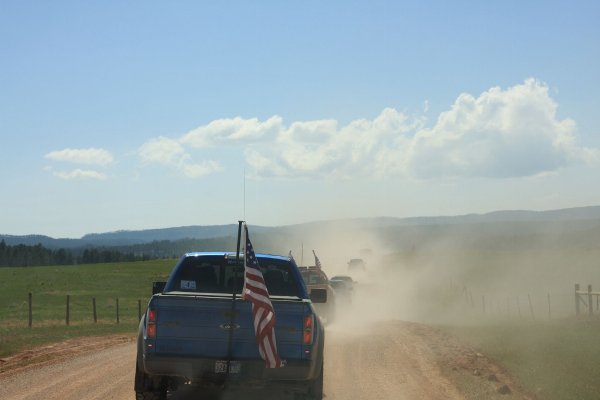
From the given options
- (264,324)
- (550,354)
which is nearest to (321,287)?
(550,354)

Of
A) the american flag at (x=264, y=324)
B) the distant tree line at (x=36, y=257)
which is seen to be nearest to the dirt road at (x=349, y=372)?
the american flag at (x=264, y=324)

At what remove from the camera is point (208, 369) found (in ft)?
28.9

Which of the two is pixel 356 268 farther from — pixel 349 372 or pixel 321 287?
pixel 349 372

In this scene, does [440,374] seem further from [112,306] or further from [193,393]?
[112,306]

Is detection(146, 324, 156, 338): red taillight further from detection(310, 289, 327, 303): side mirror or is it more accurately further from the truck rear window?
detection(310, 289, 327, 303): side mirror

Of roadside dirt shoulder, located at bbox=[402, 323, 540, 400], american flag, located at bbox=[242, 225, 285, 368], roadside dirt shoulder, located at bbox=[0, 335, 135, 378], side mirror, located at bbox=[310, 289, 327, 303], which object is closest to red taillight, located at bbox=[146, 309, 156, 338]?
american flag, located at bbox=[242, 225, 285, 368]

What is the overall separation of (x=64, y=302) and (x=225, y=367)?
46775mm

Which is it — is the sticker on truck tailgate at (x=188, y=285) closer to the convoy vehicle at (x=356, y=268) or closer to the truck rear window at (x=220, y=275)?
the truck rear window at (x=220, y=275)

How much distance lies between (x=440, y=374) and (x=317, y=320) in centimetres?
576

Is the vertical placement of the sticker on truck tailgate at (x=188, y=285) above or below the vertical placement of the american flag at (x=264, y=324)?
above

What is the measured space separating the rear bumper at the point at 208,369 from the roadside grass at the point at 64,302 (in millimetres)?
10712

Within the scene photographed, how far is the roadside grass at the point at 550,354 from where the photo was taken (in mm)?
12258

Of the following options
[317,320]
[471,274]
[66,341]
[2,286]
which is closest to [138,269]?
[2,286]

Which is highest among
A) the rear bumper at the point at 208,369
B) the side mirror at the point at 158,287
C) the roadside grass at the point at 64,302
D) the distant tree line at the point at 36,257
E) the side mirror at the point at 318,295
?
the distant tree line at the point at 36,257
